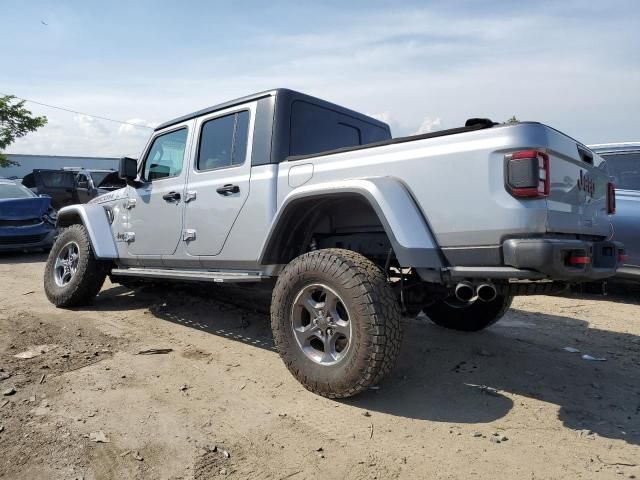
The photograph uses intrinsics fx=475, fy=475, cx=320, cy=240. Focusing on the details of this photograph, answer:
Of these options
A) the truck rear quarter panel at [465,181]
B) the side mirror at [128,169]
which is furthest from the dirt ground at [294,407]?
the side mirror at [128,169]

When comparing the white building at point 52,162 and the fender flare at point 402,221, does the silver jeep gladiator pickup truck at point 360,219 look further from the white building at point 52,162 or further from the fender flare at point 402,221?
the white building at point 52,162

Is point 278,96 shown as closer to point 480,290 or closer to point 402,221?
point 402,221

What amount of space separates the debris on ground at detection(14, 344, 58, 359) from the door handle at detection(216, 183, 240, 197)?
1889mm

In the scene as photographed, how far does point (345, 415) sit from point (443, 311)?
1983mm

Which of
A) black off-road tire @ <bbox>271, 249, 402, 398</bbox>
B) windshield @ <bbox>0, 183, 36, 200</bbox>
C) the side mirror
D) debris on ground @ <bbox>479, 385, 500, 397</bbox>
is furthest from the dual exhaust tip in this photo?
windshield @ <bbox>0, 183, 36, 200</bbox>

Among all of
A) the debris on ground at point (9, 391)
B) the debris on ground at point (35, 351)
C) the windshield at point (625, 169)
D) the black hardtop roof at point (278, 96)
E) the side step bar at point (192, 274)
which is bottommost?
the debris on ground at point (9, 391)

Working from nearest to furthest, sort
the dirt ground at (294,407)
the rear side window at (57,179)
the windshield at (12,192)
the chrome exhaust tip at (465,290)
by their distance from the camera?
the dirt ground at (294,407)
the chrome exhaust tip at (465,290)
the windshield at (12,192)
the rear side window at (57,179)

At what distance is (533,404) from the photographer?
2.90 metres

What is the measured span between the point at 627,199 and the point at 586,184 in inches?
125

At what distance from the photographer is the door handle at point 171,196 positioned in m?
4.27

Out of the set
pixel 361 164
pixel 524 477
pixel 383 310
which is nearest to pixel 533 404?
pixel 524 477

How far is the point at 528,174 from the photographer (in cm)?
234

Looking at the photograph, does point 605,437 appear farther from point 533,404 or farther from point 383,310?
point 383,310

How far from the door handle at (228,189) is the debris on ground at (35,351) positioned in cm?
189
